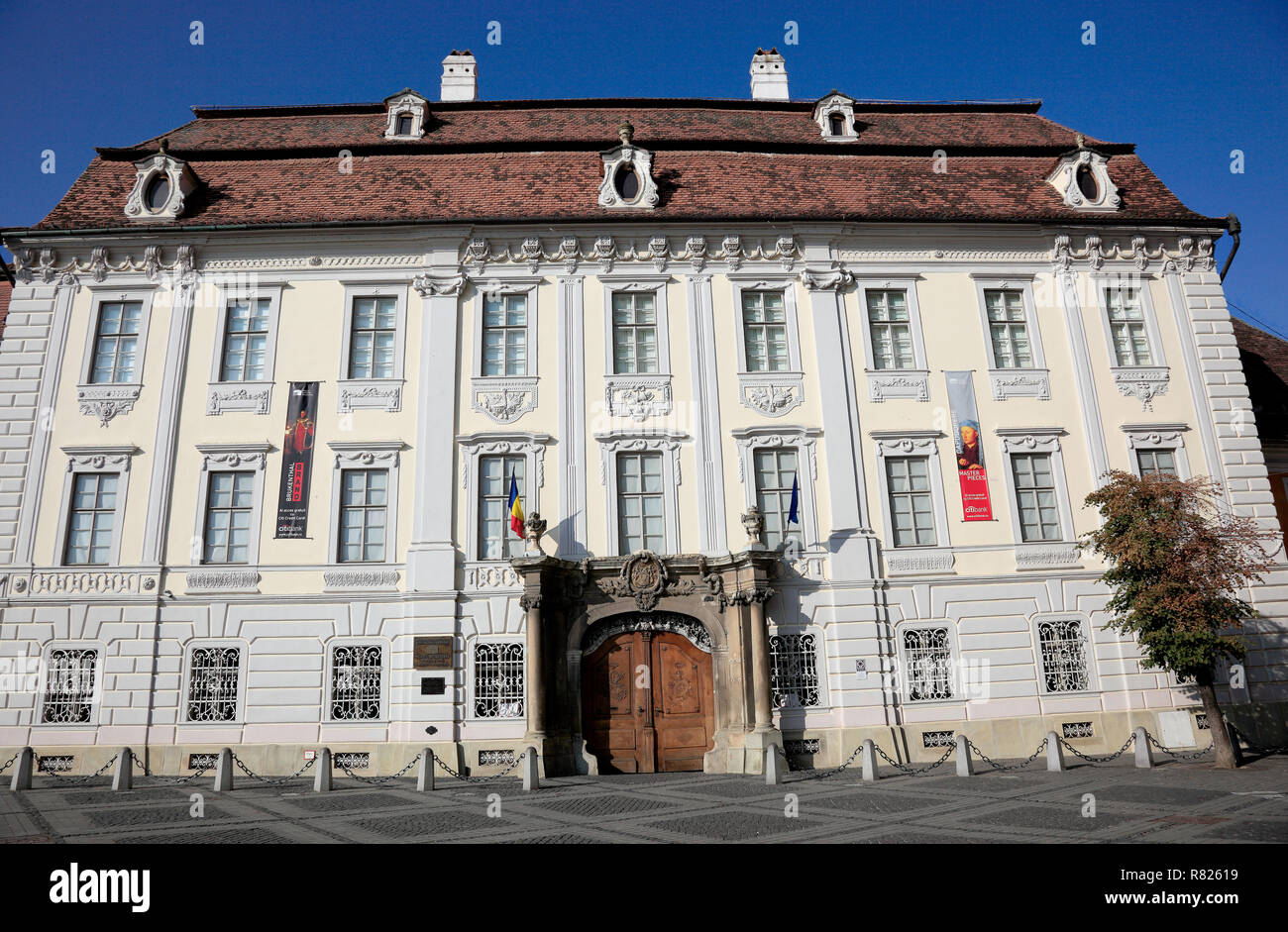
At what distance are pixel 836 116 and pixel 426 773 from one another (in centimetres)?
2067

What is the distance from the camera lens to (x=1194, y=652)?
1559 cm

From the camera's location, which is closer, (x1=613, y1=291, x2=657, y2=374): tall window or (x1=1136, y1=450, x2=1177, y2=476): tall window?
(x1=613, y1=291, x2=657, y2=374): tall window

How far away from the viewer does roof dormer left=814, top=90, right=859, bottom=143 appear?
23359 millimetres

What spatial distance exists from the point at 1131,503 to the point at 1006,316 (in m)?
6.30

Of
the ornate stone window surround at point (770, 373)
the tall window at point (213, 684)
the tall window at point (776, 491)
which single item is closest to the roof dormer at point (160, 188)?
the tall window at point (213, 684)

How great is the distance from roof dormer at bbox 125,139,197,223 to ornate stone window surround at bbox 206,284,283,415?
2.56 metres

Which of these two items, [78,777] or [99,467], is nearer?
[78,777]

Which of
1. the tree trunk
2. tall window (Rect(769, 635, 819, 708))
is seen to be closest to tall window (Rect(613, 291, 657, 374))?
tall window (Rect(769, 635, 819, 708))

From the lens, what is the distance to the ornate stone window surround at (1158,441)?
781 inches

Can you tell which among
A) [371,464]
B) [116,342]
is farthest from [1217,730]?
[116,342]

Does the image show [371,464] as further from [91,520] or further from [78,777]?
[78,777]

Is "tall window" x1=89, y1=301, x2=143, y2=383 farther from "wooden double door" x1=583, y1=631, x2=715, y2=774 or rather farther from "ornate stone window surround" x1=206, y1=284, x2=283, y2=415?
"wooden double door" x1=583, y1=631, x2=715, y2=774

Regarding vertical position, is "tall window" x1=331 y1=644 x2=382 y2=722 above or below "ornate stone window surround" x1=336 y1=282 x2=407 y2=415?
below

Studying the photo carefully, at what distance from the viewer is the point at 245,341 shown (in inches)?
773
